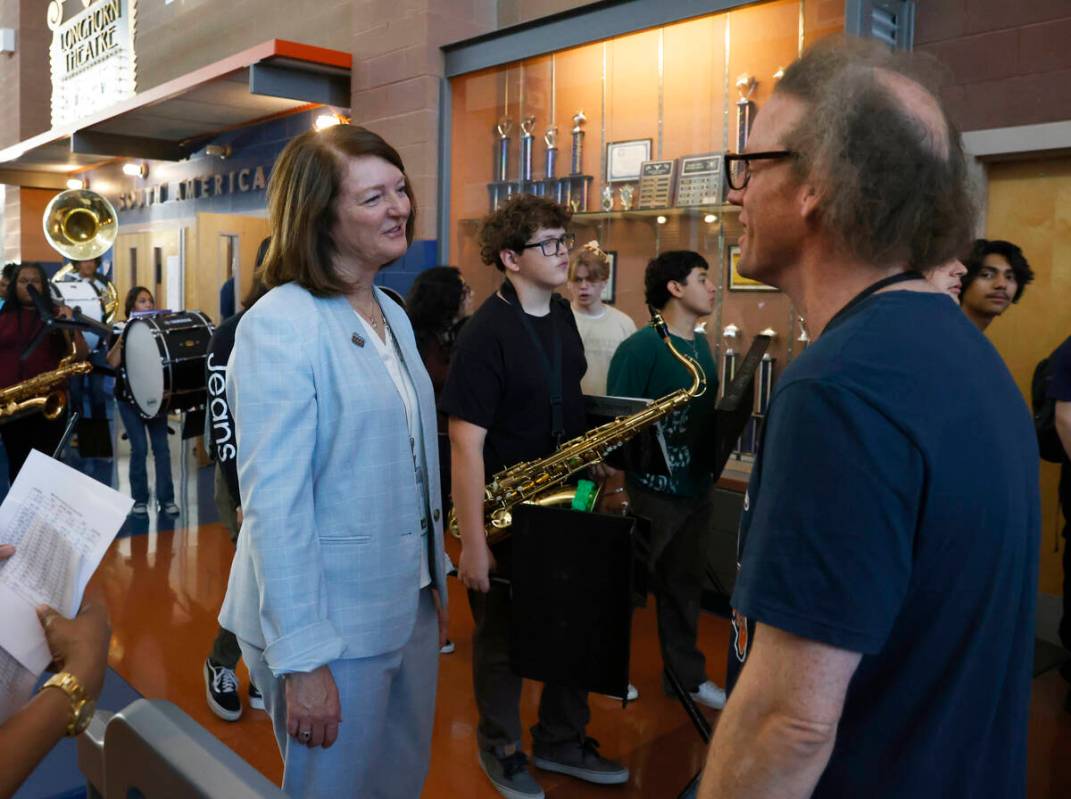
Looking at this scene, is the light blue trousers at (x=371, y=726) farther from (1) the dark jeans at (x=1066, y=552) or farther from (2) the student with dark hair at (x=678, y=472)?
(1) the dark jeans at (x=1066, y=552)

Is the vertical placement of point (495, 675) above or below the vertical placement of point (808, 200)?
below

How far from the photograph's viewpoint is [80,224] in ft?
37.1

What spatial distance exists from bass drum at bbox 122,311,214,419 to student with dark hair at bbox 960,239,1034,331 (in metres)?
4.11

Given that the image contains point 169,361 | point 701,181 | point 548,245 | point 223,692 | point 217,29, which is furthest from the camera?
point 217,29

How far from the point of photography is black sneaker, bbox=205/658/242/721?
3.57m

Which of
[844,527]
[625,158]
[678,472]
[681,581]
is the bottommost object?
[681,581]

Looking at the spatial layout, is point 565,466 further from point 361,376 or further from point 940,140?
point 940,140

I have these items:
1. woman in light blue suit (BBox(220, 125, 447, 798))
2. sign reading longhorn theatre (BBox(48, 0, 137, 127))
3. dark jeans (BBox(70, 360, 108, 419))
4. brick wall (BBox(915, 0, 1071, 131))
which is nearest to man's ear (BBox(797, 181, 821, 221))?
woman in light blue suit (BBox(220, 125, 447, 798))

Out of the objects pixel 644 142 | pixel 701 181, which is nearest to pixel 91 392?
pixel 644 142

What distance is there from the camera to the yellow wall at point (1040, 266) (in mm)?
4328

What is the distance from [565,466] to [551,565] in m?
0.43

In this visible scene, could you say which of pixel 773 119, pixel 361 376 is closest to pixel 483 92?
pixel 361 376

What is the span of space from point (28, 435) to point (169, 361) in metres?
1.86

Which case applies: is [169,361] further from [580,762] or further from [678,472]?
[580,762]
